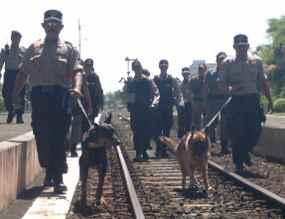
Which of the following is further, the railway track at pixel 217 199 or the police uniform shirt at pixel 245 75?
the police uniform shirt at pixel 245 75

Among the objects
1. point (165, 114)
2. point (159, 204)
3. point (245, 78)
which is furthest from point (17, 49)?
point (159, 204)

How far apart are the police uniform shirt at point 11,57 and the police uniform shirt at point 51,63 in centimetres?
704

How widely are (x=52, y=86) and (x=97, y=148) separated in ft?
3.94

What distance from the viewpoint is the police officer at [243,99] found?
40.1 ft

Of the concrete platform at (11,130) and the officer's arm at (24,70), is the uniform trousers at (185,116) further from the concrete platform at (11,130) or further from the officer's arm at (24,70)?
the officer's arm at (24,70)

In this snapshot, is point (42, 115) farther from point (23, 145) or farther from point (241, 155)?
point (241, 155)

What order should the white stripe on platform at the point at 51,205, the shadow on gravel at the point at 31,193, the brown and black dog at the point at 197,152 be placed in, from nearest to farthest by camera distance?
the white stripe on platform at the point at 51,205
the shadow on gravel at the point at 31,193
the brown and black dog at the point at 197,152

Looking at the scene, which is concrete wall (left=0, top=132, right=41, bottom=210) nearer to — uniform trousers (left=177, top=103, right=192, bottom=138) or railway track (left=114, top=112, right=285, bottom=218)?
railway track (left=114, top=112, right=285, bottom=218)

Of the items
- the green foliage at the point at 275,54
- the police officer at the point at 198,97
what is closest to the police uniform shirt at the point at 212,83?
the police officer at the point at 198,97

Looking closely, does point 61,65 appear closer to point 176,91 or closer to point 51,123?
point 51,123

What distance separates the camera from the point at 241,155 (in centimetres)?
1243

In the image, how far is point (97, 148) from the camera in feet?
26.2

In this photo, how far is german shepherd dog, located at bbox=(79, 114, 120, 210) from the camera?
7.84 m

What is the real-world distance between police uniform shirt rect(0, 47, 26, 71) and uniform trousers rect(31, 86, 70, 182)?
7.09 meters
